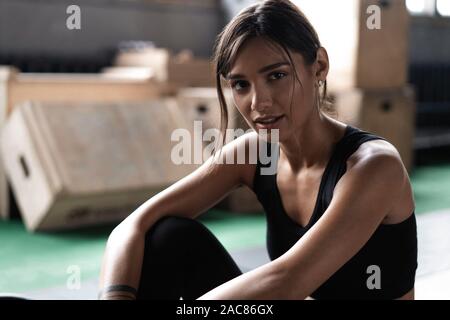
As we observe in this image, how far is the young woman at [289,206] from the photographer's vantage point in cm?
109

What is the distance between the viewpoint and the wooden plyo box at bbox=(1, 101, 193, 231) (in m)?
3.11

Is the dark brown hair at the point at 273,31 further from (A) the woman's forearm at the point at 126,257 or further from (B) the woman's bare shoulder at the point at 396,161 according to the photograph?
(A) the woman's forearm at the point at 126,257

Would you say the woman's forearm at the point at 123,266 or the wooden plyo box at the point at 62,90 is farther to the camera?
the wooden plyo box at the point at 62,90

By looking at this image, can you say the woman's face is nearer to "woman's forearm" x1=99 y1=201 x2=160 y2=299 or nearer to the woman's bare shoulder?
the woman's bare shoulder

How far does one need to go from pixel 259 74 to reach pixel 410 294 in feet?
1.83

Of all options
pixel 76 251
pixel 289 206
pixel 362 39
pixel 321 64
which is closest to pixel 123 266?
pixel 289 206

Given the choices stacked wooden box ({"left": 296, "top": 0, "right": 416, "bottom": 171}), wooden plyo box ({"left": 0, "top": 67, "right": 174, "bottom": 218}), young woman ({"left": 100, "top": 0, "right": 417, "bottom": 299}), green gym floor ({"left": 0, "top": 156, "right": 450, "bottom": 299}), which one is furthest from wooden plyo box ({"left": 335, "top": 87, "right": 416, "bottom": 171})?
young woman ({"left": 100, "top": 0, "right": 417, "bottom": 299})

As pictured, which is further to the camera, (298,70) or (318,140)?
(318,140)

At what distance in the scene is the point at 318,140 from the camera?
129 centimetres

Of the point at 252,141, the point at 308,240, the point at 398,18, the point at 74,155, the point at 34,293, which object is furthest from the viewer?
the point at 398,18

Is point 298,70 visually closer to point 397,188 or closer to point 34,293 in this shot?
point 397,188

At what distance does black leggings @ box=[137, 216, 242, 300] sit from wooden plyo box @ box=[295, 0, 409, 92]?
10.3 feet

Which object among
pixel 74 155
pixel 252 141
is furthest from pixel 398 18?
pixel 252 141

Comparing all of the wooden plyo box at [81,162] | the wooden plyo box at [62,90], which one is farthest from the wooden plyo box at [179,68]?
the wooden plyo box at [81,162]
